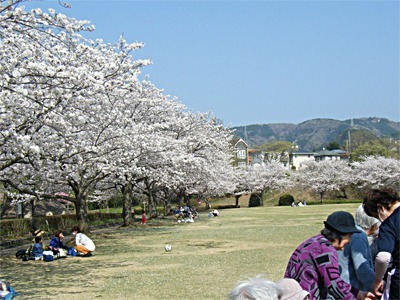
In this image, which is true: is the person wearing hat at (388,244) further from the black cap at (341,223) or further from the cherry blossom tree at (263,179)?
the cherry blossom tree at (263,179)

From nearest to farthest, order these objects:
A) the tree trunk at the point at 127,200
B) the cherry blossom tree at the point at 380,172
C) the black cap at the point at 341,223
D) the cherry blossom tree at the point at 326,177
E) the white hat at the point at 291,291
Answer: the white hat at the point at 291,291 → the black cap at the point at 341,223 → the tree trunk at the point at 127,200 → the cherry blossom tree at the point at 380,172 → the cherry blossom tree at the point at 326,177

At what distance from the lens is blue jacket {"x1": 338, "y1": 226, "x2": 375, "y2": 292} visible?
420cm

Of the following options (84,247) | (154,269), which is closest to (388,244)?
(154,269)

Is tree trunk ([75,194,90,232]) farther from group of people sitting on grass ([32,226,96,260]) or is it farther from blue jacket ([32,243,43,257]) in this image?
blue jacket ([32,243,43,257])

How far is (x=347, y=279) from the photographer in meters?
4.35

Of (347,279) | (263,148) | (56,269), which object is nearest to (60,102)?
(56,269)

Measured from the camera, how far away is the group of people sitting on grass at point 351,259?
3.59 m

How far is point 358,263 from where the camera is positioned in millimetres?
4266

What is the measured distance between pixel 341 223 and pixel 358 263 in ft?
2.33

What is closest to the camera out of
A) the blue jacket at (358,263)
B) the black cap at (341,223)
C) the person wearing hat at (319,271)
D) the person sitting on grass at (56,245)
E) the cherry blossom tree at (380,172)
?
the person wearing hat at (319,271)

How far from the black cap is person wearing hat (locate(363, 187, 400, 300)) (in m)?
0.31

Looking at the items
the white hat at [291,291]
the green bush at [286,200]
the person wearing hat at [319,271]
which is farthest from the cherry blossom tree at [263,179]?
the white hat at [291,291]

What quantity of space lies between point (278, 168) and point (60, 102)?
58.0 metres

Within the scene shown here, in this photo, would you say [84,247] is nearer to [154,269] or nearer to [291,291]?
[154,269]
